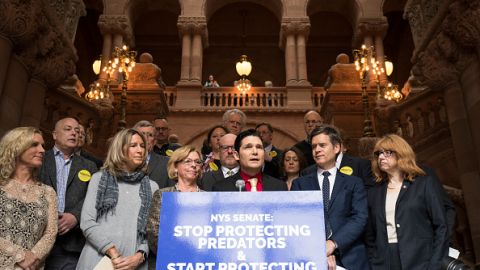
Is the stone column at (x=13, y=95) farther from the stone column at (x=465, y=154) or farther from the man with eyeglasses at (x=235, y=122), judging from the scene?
the stone column at (x=465, y=154)

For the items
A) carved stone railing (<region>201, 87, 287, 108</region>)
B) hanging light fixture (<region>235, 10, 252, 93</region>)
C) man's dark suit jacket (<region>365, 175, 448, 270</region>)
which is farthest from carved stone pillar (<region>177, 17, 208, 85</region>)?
man's dark suit jacket (<region>365, 175, 448, 270</region>)

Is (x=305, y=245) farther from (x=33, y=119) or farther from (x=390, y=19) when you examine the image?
(x=390, y=19)

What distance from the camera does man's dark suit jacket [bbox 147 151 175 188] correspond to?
4398mm

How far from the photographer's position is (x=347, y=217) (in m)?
3.43

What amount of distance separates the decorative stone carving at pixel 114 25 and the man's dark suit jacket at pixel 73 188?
16661mm

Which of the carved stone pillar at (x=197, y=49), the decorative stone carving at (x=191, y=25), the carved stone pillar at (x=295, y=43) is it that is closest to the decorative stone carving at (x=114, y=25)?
the decorative stone carving at (x=191, y=25)

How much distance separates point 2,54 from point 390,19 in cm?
2246

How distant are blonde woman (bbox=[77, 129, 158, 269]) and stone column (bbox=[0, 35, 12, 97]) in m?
3.10

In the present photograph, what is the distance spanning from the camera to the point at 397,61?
25.0 metres

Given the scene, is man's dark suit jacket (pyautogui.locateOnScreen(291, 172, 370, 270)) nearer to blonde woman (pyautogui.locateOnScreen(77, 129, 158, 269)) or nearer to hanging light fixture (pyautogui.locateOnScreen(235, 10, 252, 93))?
blonde woman (pyautogui.locateOnScreen(77, 129, 158, 269))

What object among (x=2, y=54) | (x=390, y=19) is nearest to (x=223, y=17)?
(x=390, y=19)

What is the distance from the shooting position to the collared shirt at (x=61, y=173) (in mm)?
3939

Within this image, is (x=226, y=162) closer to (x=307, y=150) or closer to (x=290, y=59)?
(x=307, y=150)

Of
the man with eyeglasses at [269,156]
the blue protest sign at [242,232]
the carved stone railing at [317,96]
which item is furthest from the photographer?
the carved stone railing at [317,96]
